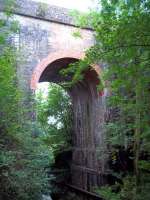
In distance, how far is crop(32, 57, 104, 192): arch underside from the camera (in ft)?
40.4

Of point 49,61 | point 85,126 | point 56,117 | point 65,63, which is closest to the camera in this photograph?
point 49,61

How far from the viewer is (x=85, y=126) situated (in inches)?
530

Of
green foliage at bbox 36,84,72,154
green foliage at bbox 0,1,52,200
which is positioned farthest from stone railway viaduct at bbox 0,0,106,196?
green foliage at bbox 0,1,52,200

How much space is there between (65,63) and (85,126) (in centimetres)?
282

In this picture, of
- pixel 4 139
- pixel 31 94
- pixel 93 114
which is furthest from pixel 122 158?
pixel 4 139

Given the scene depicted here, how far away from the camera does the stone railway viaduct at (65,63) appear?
36.0 feet

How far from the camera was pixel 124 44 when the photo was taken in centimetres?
449

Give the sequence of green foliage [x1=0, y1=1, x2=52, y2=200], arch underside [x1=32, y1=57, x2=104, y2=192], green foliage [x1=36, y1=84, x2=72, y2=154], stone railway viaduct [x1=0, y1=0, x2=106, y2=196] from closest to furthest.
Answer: green foliage [x1=0, y1=1, x2=52, y2=200] < stone railway viaduct [x1=0, y1=0, x2=106, y2=196] < arch underside [x1=32, y1=57, x2=104, y2=192] < green foliage [x1=36, y1=84, x2=72, y2=154]

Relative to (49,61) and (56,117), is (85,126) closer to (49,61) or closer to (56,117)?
(56,117)

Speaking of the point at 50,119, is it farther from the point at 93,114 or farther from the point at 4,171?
the point at 4,171

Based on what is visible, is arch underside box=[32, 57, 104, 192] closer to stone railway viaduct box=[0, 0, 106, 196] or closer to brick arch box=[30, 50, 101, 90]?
stone railway viaduct box=[0, 0, 106, 196]

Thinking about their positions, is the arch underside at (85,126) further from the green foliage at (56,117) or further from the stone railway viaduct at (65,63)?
the green foliage at (56,117)

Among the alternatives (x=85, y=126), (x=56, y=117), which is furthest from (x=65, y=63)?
(x=56, y=117)

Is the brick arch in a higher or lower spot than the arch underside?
higher
